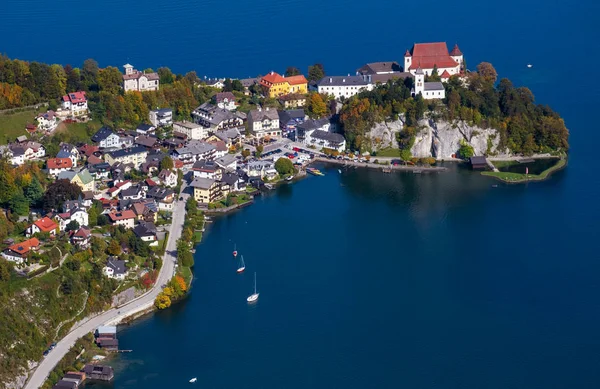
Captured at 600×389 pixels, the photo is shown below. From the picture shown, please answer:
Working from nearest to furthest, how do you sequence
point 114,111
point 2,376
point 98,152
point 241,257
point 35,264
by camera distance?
point 2,376 → point 35,264 → point 241,257 → point 98,152 → point 114,111

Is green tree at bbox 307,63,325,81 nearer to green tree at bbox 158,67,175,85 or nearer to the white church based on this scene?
the white church

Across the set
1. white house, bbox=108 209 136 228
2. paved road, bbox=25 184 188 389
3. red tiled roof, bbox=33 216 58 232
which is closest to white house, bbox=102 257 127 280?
paved road, bbox=25 184 188 389

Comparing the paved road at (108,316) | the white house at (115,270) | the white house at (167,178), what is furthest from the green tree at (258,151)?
the white house at (115,270)

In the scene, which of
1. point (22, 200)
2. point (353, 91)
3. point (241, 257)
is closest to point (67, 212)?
point (22, 200)

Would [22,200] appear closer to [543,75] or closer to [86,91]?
[86,91]

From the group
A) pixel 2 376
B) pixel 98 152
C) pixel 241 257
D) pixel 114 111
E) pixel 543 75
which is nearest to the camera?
pixel 2 376

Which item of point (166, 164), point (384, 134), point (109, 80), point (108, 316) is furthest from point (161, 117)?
point (108, 316)

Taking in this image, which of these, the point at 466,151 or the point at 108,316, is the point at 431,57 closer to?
the point at 466,151
